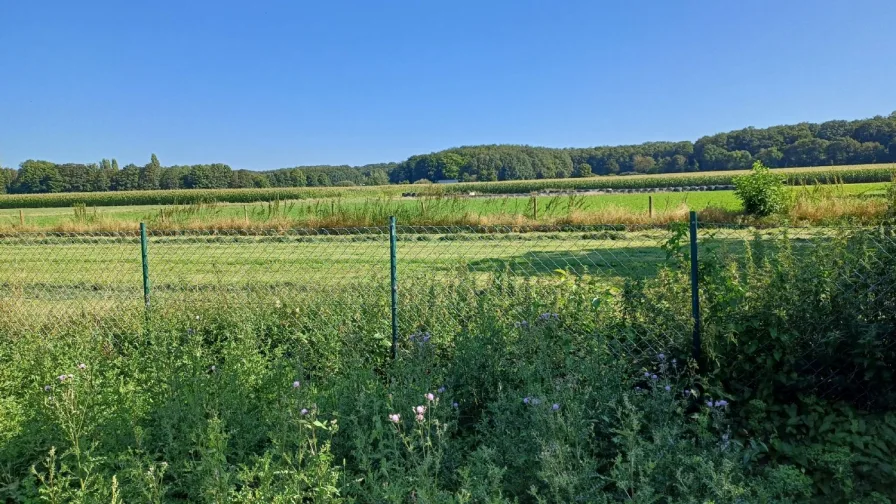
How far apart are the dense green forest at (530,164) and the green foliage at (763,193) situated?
59846 mm

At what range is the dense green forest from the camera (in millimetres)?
71531

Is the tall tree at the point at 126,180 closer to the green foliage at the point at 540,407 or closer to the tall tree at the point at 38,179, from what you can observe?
the tall tree at the point at 38,179

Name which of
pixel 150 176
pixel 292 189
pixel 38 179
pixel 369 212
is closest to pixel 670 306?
pixel 369 212

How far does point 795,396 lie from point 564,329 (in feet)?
5.27

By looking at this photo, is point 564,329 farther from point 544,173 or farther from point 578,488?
point 544,173

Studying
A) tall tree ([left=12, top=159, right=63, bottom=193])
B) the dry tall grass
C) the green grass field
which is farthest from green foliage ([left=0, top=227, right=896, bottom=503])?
tall tree ([left=12, top=159, right=63, bottom=193])

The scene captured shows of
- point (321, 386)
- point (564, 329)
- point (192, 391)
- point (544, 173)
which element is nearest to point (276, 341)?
point (321, 386)

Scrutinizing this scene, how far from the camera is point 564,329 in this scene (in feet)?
15.4

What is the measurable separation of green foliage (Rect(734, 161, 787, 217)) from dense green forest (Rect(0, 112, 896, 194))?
59846mm

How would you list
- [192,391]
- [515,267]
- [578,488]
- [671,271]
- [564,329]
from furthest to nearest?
[515,267] < [564,329] < [671,271] < [192,391] < [578,488]

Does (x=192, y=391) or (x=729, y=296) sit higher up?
(x=729, y=296)

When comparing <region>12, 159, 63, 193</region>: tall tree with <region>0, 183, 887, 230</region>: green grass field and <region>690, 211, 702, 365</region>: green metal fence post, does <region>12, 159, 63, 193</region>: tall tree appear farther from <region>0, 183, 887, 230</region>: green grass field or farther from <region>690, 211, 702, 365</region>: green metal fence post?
<region>690, 211, 702, 365</region>: green metal fence post

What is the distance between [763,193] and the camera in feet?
63.9

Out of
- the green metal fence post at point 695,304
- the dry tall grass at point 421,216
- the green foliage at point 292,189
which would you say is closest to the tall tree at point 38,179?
the green foliage at point 292,189
